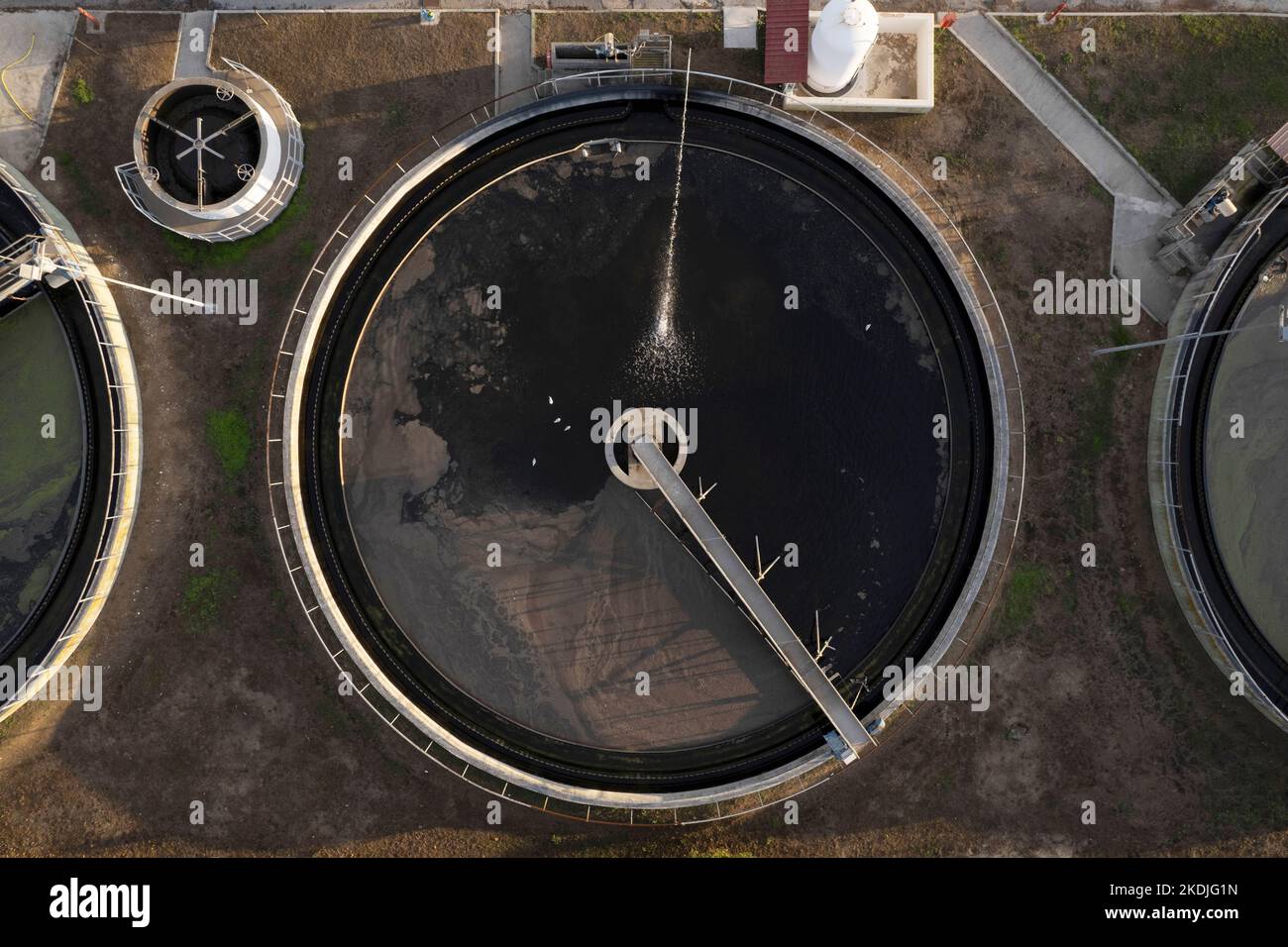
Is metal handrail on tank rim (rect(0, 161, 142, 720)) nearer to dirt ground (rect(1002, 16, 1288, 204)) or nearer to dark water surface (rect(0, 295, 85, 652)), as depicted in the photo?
dark water surface (rect(0, 295, 85, 652))

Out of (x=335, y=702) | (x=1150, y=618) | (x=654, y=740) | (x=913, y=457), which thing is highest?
(x=913, y=457)

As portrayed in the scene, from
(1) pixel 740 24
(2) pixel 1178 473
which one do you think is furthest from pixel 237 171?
(2) pixel 1178 473

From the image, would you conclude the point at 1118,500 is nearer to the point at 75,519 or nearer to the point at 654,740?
the point at 654,740

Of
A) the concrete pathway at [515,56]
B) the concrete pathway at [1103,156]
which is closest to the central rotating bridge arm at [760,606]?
the concrete pathway at [515,56]

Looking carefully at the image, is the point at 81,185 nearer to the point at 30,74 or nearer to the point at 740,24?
the point at 30,74

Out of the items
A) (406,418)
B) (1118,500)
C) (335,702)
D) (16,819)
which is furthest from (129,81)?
(1118,500)

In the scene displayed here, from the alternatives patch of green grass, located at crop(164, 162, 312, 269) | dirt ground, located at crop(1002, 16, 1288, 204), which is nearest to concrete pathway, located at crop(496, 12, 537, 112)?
patch of green grass, located at crop(164, 162, 312, 269)

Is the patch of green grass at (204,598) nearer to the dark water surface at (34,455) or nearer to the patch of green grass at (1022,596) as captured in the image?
the dark water surface at (34,455)
